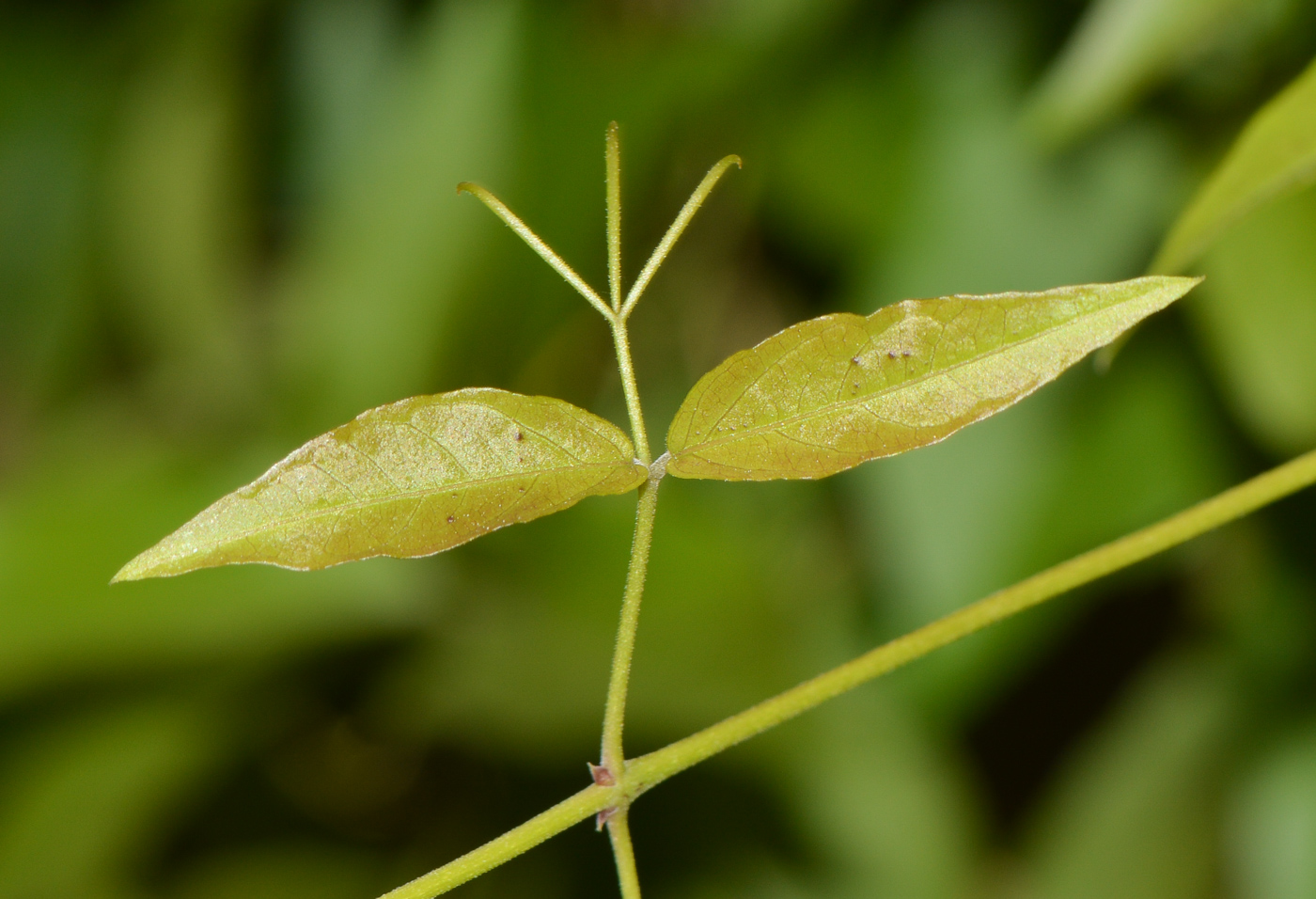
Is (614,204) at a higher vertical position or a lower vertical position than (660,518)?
lower

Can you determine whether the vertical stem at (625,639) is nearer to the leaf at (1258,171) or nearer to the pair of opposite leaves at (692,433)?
the pair of opposite leaves at (692,433)

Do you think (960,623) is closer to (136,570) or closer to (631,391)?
(631,391)

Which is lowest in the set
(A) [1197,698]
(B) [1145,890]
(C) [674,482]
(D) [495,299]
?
(B) [1145,890]

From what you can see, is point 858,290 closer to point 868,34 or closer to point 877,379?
point 868,34

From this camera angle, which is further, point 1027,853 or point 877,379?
point 1027,853

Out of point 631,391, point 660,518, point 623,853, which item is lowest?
point 623,853

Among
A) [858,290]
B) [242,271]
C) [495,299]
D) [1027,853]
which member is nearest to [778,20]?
Result: [858,290]

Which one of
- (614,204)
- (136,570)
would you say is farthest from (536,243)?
(136,570)
